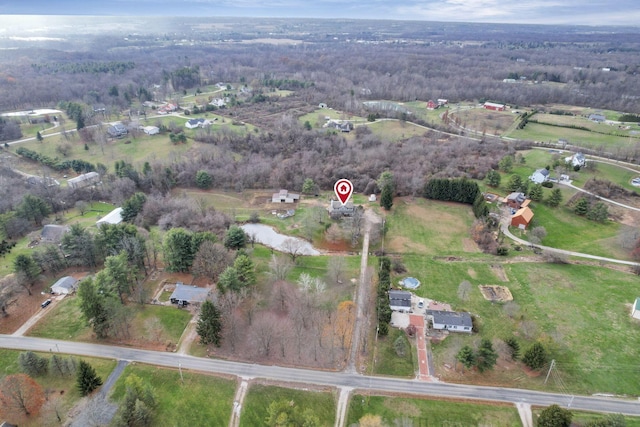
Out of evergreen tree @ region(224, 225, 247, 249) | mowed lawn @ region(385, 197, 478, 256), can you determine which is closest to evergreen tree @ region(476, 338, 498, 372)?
mowed lawn @ region(385, 197, 478, 256)

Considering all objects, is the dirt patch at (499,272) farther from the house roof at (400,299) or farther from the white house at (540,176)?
the white house at (540,176)

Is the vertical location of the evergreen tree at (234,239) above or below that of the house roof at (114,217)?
above

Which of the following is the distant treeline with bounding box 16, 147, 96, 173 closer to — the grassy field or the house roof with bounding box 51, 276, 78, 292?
the house roof with bounding box 51, 276, 78, 292

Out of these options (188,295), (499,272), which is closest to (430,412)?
(499,272)

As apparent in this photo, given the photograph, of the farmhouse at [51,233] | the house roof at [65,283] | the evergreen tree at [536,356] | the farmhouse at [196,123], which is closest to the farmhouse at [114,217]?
the farmhouse at [51,233]

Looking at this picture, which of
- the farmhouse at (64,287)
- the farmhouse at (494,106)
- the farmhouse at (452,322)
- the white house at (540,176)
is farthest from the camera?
the farmhouse at (494,106)

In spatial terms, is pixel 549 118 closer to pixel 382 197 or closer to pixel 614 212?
pixel 614 212
